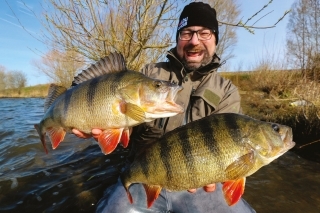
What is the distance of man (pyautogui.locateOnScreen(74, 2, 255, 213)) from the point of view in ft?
9.39

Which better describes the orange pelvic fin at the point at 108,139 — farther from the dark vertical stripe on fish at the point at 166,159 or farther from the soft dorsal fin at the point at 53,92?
the soft dorsal fin at the point at 53,92

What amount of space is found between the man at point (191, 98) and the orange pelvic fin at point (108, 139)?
29.1 inches

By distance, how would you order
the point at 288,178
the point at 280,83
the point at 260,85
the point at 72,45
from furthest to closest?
the point at 260,85 < the point at 280,83 < the point at 72,45 < the point at 288,178

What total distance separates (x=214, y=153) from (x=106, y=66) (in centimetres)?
143

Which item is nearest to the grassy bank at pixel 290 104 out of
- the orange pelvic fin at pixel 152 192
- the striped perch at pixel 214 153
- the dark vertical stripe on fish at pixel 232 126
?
the striped perch at pixel 214 153

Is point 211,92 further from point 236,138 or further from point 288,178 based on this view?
point 288,178

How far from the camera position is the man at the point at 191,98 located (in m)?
2.86

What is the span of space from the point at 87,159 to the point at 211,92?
3.81 meters

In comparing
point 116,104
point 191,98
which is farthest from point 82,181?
point 116,104

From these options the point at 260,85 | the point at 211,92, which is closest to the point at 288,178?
the point at 211,92

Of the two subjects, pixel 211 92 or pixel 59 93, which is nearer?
pixel 59 93

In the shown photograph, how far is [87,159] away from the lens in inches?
227

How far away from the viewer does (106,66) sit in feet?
8.45

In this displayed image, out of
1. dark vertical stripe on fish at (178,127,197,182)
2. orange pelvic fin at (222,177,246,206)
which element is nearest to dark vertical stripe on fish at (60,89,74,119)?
dark vertical stripe on fish at (178,127,197,182)
